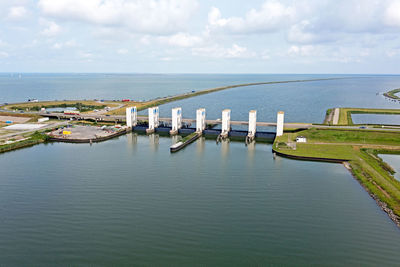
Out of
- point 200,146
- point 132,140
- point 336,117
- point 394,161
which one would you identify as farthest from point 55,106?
point 394,161

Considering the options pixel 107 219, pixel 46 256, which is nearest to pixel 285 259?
pixel 107 219

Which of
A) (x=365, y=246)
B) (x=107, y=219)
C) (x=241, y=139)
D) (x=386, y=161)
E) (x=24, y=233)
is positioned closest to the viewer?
(x=365, y=246)

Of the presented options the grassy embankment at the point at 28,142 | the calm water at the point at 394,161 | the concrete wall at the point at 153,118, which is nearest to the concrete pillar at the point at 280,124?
the calm water at the point at 394,161

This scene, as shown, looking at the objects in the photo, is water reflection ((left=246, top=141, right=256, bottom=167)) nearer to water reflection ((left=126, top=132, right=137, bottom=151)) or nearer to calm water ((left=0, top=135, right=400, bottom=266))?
calm water ((left=0, top=135, right=400, bottom=266))

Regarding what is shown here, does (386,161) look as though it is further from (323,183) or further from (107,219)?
(107,219)

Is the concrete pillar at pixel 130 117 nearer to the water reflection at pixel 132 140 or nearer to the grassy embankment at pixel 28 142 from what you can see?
the water reflection at pixel 132 140

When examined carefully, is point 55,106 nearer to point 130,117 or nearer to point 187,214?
point 130,117
